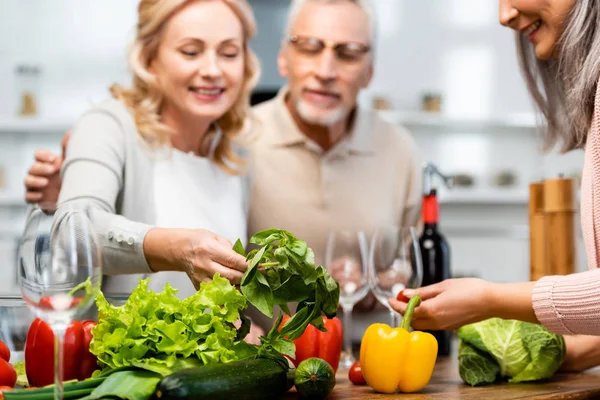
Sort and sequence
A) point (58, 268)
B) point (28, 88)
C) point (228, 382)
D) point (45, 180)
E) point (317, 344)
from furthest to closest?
point (28, 88), point (45, 180), point (317, 344), point (228, 382), point (58, 268)

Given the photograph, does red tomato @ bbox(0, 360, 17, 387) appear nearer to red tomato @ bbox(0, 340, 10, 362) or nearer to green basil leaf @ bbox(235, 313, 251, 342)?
red tomato @ bbox(0, 340, 10, 362)

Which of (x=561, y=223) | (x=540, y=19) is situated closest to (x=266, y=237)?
(x=540, y=19)

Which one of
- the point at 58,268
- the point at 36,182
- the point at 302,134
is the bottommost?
the point at 58,268

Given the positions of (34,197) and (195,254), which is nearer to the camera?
(195,254)

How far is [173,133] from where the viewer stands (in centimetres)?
239

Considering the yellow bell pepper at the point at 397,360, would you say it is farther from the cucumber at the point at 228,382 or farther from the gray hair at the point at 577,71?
the gray hair at the point at 577,71

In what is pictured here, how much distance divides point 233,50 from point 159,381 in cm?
132

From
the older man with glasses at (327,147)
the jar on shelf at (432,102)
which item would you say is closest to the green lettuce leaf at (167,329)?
the older man with glasses at (327,147)

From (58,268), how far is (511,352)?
40.0 inches

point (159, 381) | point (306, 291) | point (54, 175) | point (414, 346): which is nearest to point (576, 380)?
point (414, 346)

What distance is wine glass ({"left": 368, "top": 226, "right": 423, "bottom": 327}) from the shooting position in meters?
1.81

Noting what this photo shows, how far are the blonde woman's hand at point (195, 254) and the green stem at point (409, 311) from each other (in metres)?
0.37

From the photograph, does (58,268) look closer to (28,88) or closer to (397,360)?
(397,360)

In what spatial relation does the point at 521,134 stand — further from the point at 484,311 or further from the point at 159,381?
the point at 159,381
